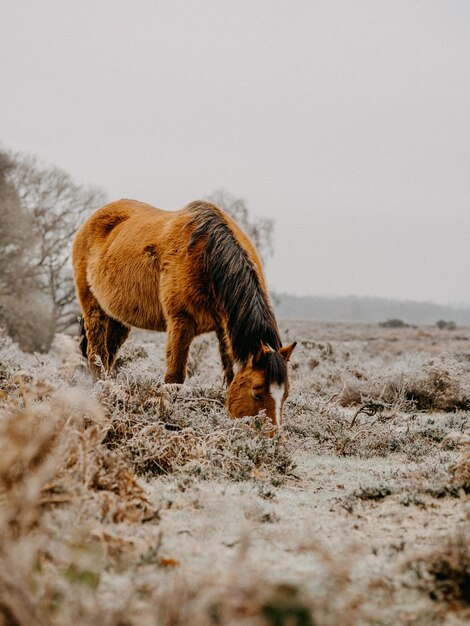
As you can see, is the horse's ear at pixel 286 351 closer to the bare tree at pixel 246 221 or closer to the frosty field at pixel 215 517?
the frosty field at pixel 215 517

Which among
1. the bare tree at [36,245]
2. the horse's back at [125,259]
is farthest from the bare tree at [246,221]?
the horse's back at [125,259]

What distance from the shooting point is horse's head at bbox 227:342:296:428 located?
4438mm

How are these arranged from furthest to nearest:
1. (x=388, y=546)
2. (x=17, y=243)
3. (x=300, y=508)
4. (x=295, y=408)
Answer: (x=17, y=243) < (x=295, y=408) < (x=300, y=508) < (x=388, y=546)

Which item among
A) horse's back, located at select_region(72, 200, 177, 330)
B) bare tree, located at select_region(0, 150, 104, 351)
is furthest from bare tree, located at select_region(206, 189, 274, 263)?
horse's back, located at select_region(72, 200, 177, 330)

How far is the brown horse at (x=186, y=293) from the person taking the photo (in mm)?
4668

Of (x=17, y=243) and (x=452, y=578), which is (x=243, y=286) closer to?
(x=452, y=578)

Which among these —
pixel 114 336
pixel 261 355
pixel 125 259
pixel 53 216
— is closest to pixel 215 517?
pixel 261 355

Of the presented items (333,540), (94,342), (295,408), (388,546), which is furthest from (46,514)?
(94,342)

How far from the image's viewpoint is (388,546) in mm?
2611

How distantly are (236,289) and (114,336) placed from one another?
311 centimetres

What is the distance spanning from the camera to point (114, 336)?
25.1 feet

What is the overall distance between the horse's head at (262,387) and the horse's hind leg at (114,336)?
3.29 metres

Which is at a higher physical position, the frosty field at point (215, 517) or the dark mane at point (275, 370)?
the dark mane at point (275, 370)

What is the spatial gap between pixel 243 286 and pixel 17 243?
16.5m
